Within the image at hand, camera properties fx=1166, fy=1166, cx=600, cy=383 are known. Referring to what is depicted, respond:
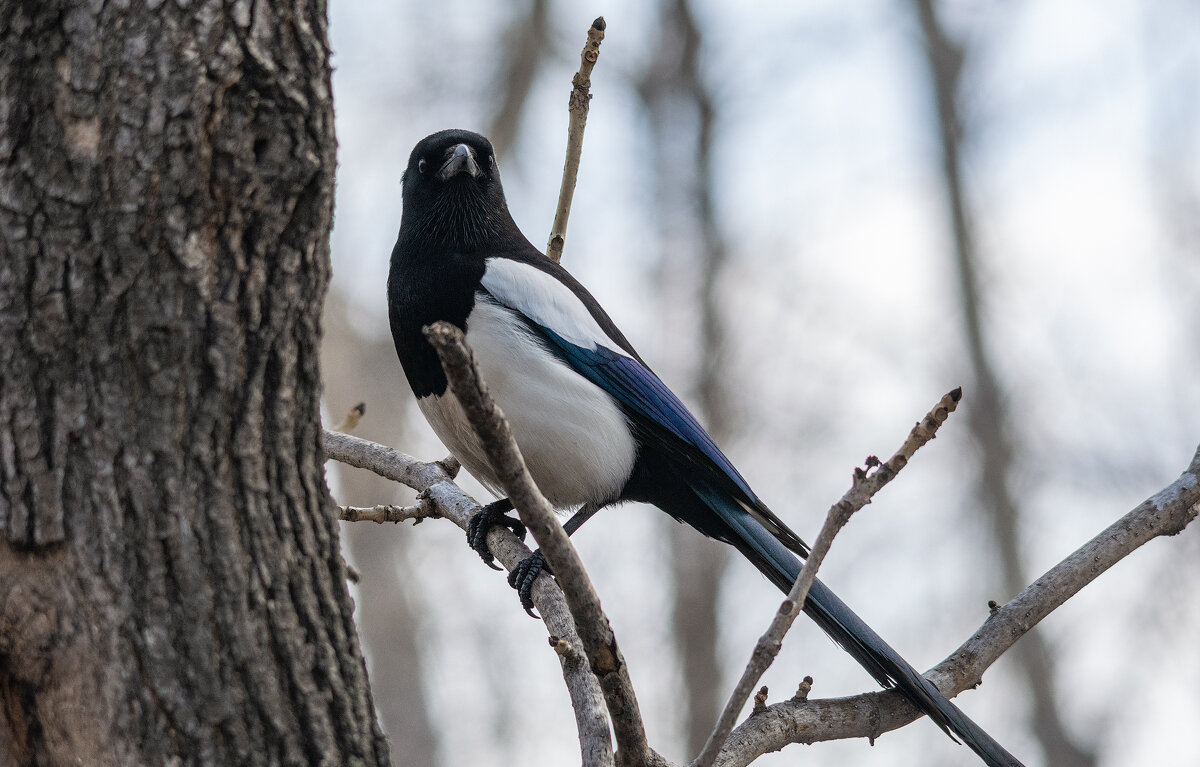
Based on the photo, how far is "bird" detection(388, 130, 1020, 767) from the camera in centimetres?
278

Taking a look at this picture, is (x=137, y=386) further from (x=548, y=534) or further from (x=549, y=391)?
(x=549, y=391)

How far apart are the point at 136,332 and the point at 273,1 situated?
0.42 m

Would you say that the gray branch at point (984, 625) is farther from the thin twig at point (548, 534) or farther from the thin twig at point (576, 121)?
the thin twig at point (576, 121)

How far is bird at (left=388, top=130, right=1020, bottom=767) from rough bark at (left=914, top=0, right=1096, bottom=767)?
15.0ft

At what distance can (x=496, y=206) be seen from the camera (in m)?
3.21

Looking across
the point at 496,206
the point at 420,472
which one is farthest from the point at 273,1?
the point at 496,206

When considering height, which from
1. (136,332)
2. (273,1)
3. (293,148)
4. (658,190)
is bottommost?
(136,332)

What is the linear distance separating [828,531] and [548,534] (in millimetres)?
360

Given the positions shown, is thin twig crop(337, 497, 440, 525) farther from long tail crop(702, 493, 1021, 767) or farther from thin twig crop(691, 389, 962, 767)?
thin twig crop(691, 389, 962, 767)

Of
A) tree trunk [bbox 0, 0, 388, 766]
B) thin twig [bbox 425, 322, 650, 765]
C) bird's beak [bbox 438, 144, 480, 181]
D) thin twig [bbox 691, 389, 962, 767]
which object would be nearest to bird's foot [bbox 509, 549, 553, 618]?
thin twig [bbox 425, 322, 650, 765]

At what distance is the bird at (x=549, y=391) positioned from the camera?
2.78 meters

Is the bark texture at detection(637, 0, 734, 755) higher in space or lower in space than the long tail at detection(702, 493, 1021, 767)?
higher

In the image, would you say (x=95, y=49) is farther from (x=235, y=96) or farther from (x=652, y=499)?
(x=652, y=499)

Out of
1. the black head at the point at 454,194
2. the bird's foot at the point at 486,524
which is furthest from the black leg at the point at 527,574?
the black head at the point at 454,194
